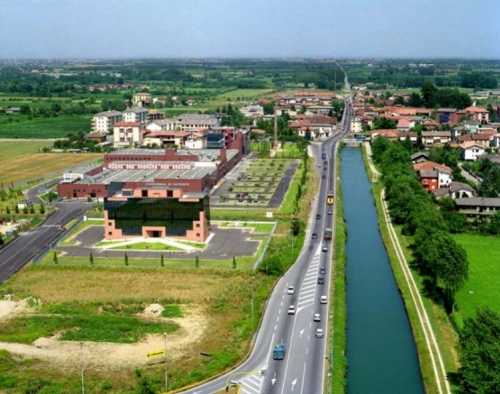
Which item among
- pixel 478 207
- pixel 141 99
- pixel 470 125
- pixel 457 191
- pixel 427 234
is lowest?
pixel 478 207

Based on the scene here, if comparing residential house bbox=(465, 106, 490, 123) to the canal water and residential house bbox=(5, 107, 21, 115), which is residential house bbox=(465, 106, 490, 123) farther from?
residential house bbox=(5, 107, 21, 115)

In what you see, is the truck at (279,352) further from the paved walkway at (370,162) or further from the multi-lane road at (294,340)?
the paved walkway at (370,162)

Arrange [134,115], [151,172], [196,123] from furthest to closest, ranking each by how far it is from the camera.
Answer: [134,115] < [196,123] < [151,172]

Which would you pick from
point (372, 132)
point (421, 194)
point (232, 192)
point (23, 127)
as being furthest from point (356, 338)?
point (23, 127)

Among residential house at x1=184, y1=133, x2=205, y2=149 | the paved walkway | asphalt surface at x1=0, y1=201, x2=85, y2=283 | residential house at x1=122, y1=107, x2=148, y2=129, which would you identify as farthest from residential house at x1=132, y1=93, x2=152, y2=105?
asphalt surface at x1=0, y1=201, x2=85, y2=283

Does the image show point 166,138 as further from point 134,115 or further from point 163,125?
point 134,115

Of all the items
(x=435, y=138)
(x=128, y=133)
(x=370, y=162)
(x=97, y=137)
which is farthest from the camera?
(x=97, y=137)

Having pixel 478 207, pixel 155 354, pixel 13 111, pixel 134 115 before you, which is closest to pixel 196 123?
pixel 134 115

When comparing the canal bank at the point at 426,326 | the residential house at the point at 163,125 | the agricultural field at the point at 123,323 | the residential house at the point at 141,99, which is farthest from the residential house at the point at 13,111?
the canal bank at the point at 426,326
